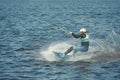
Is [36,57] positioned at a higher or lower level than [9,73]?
higher

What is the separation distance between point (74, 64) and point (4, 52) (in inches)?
317

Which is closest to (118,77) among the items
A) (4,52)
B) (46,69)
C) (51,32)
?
(46,69)

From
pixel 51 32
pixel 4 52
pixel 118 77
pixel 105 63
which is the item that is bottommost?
pixel 118 77

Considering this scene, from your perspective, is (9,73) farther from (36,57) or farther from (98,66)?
(98,66)

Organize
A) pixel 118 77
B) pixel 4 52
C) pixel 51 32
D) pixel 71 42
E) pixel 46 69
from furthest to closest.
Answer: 1. pixel 51 32
2. pixel 71 42
3. pixel 4 52
4. pixel 46 69
5. pixel 118 77

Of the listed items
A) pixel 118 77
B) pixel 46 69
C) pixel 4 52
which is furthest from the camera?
pixel 4 52

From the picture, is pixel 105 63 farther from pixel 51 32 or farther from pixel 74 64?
pixel 51 32

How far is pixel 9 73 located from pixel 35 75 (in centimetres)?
210

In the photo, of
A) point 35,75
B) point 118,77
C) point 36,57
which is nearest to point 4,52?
point 36,57

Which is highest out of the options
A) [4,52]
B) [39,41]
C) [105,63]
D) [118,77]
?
[39,41]

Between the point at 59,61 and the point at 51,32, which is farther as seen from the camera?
the point at 51,32

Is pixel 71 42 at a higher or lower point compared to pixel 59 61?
higher

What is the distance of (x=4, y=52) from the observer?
34219 millimetres

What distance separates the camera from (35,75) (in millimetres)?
26375
